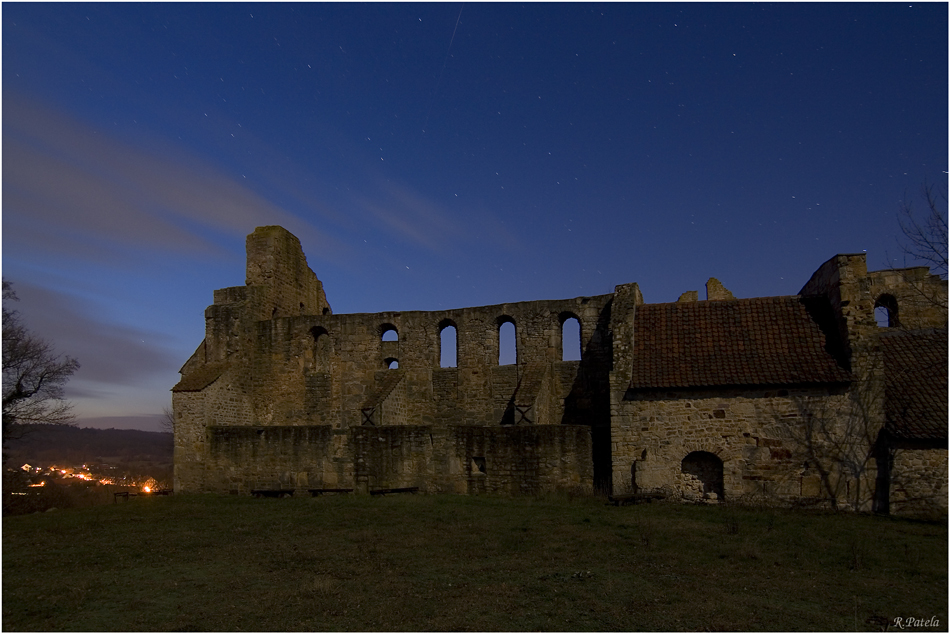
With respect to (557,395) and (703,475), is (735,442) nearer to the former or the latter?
(703,475)

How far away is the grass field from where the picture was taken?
712 cm

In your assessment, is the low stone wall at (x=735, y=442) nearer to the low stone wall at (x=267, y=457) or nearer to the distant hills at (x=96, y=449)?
the low stone wall at (x=267, y=457)

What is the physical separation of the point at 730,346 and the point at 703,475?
12.0 feet

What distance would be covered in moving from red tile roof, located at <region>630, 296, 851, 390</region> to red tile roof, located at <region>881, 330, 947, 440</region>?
1.32 metres

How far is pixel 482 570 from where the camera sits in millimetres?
9258

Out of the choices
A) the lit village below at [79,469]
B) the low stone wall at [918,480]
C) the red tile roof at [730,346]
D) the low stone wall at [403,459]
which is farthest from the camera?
the lit village below at [79,469]

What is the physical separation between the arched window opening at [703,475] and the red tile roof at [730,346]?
6.19ft

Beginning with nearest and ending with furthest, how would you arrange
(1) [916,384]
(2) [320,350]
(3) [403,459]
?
(1) [916,384], (3) [403,459], (2) [320,350]

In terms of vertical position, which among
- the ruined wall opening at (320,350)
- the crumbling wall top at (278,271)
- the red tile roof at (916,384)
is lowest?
the red tile roof at (916,384)

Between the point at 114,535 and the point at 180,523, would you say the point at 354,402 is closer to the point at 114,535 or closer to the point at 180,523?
the point at 180,523

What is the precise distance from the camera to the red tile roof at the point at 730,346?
15820mm

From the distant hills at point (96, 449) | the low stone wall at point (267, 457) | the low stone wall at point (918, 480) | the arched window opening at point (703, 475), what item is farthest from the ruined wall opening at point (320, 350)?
the distant hills at point (96, 449)

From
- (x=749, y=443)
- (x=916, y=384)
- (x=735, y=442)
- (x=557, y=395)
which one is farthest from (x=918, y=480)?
(x=557, y=395)

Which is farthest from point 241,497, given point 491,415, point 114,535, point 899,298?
point 899,298
